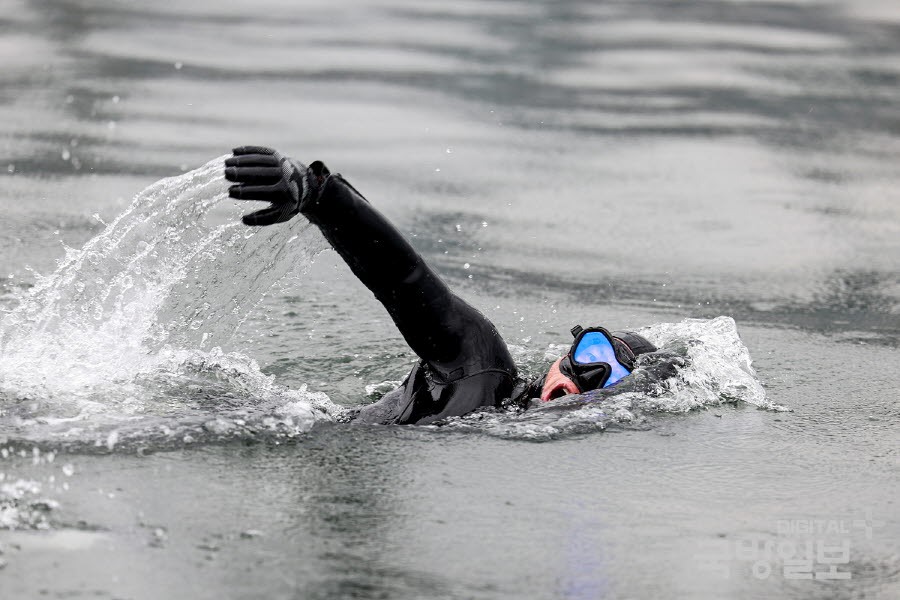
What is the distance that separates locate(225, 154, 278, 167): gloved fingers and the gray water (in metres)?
0.82

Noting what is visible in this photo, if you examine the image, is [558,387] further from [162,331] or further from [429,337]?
[162,331]

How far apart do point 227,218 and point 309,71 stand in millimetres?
4818

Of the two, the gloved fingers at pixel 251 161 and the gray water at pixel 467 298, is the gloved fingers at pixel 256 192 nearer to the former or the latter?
the gloved fingers at pixel 251 161

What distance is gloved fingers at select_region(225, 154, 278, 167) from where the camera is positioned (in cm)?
442

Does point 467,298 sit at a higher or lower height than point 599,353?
lower

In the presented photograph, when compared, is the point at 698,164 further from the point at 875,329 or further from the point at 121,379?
the point at 121,379

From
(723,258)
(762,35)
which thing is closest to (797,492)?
(723,258)

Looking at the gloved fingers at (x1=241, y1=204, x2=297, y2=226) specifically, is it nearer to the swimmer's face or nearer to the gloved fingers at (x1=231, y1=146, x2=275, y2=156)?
the gloved fingers at (x1=231, y1=146, x2=275, y2=156)

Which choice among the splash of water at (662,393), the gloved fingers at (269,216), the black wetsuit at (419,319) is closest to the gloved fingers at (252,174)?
the gloved fingers at (269,216)

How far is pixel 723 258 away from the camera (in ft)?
26.3

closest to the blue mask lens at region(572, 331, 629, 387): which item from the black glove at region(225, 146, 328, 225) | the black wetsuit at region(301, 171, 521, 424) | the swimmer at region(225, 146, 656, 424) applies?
the swimmer at region(225, 146, 656, 424)

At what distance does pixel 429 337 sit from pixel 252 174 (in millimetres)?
939

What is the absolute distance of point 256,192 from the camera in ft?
14.4

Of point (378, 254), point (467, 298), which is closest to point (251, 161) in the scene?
point (378, 254)
